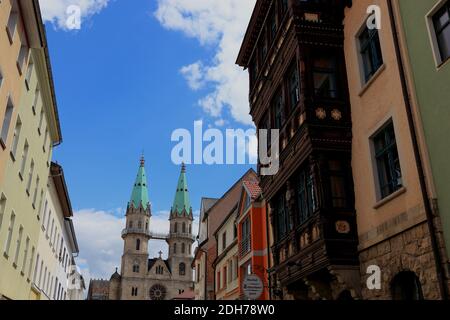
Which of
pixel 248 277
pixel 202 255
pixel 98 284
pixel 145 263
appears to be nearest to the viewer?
pixel 248 277

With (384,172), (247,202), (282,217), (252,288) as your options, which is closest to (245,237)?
(247,202)

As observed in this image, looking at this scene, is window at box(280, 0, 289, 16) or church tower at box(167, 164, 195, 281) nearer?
window at box(280, 0, 289, 16)

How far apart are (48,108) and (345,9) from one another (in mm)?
18256

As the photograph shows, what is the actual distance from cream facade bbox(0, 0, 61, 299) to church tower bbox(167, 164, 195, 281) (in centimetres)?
12115

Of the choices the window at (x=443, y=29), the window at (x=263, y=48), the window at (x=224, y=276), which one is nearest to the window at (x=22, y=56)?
the window at (x=263, y=48)

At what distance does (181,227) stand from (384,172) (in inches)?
5537

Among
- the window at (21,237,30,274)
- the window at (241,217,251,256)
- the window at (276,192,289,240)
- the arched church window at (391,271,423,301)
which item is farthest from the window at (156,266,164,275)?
the arched church window at (391,271,423,301)

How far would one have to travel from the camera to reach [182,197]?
15575cm

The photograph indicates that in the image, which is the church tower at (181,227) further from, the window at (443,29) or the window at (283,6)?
the window at (443,29)

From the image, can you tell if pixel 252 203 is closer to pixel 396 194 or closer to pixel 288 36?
pixel 288 36

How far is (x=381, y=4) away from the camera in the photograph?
1362cm

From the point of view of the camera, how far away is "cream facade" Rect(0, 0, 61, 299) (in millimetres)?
18094

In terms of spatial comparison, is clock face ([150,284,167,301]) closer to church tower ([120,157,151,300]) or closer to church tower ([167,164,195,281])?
church tower ([120,157,151,300])

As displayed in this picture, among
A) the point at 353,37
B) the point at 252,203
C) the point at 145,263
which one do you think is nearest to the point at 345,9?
the point at 353,37
